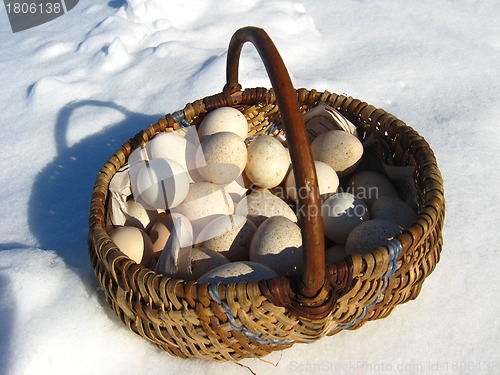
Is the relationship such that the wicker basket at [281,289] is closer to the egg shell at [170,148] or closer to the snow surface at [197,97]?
the snow surface at [197,97]

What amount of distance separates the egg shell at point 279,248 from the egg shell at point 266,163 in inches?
13.2

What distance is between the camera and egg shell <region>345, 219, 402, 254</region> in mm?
1343

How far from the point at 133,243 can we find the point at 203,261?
228 mm

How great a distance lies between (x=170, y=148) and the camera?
173cm

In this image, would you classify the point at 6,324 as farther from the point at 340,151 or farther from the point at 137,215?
the point at 340,151

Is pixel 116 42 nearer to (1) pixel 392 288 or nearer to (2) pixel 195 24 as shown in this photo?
(2) pixel 195 24

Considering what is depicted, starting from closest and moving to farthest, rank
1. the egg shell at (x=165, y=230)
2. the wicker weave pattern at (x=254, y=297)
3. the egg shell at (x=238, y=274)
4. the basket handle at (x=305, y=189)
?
the basket handle at (x=305, y=189) → the wicker weave pattern at (x=254, y=297) → the egg shell at (x=238, y=274) → the egg shell at (x=165, y=230)

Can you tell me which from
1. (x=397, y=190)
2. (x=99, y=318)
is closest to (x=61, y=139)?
(x=99, y=318)

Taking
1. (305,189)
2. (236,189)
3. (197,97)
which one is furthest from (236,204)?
(197,97)

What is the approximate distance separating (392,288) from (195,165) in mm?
846

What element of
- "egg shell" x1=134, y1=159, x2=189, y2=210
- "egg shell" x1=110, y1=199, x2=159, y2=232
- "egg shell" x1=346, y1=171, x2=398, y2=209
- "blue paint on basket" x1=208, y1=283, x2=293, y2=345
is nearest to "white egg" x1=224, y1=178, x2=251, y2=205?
"egg shell" x1=134, y1=159, x2=189, y2=210

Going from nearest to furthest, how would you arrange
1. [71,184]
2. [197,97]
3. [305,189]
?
[305,189] → [71,184] → [197,97]

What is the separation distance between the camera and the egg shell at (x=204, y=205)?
163cm

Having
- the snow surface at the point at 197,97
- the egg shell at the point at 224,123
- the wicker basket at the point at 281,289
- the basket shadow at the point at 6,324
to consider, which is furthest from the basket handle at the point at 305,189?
the basket shadow at the point at 6,324
